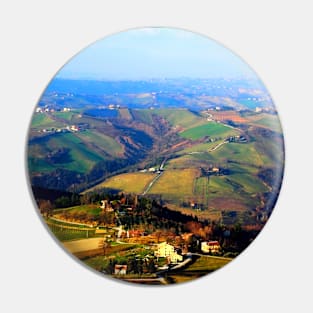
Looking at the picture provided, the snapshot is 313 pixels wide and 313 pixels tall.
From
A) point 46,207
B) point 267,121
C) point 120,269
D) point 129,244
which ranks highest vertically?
point 267,121

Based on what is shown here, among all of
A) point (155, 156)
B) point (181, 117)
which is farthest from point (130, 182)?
point (181, 117)

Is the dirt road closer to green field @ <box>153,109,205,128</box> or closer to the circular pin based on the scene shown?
the circular pin

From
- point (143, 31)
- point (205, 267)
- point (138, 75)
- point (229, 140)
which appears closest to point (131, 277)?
point (205, 267)

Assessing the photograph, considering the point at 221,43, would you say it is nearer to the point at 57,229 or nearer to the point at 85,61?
the point at 85,61

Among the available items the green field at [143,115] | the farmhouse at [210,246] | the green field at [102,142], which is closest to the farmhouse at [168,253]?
the farmhouse at [210,246]

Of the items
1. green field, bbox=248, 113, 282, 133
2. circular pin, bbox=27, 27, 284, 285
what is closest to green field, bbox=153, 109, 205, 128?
circular pin, bbox=27, 27, 284, 285

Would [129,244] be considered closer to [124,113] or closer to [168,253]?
[168,253]

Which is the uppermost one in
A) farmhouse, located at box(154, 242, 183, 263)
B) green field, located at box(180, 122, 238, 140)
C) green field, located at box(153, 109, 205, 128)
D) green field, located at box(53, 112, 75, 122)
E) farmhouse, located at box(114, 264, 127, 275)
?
green field, located at box(53, 112, 75, 122)
